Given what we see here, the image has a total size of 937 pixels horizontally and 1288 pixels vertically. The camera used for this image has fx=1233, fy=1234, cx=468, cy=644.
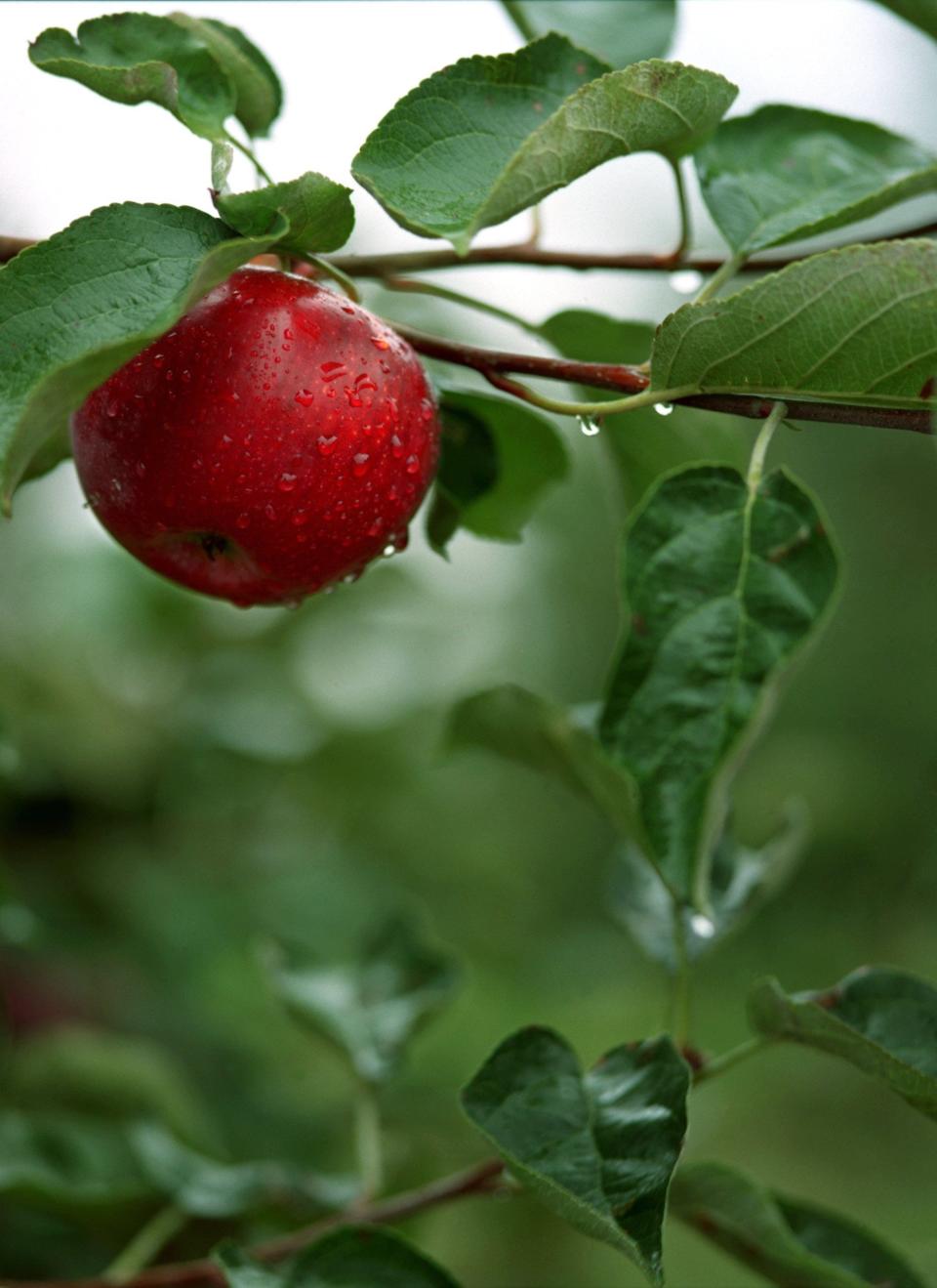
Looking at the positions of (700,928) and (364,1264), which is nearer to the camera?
(364,1264)

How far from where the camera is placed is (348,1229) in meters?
0.74

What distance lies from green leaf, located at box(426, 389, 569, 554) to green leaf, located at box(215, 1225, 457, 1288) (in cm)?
43

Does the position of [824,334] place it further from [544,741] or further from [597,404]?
[544,741]

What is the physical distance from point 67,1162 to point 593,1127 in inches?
24.9

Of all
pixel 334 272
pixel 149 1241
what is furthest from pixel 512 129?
pixel 149 1241

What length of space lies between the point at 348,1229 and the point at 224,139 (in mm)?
616

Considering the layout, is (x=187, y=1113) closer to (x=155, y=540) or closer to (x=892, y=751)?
(x=155, y=540)

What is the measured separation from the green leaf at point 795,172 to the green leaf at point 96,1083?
2.99 feet

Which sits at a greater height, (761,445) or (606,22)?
(606,22)

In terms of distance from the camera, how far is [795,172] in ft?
2.63

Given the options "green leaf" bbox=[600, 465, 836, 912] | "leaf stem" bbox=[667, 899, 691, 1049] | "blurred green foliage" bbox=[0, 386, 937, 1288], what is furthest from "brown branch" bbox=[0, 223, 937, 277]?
"leaf stem" bbox=[667, 899, 691, 1049]

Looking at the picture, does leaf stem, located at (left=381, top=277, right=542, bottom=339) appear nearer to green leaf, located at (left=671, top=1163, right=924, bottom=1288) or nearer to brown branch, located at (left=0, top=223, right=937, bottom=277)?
brown branch, located at (left=0, top=223, right=937, bottom=277)

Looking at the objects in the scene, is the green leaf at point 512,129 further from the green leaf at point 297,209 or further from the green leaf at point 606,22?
the green leaf at point 606,22

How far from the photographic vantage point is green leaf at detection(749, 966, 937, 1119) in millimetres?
671
